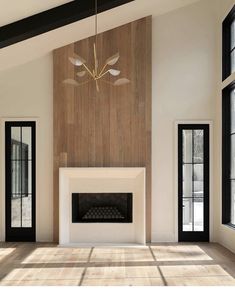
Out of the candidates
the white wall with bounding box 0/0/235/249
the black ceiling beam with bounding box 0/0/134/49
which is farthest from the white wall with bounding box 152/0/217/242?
the black ceiling beam with bounding box 0/0/134/49

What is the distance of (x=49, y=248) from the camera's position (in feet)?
24.3

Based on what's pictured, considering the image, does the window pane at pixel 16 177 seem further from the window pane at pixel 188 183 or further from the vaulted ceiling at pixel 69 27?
the window pane at pixel 188 183

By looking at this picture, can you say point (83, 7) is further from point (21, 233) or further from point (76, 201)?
point (21, 233)

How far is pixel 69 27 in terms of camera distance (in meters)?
7.22

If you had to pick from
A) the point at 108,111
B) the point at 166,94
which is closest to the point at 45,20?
the point at 108,111

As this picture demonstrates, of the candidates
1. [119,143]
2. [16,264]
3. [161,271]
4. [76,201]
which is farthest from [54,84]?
[161,271]

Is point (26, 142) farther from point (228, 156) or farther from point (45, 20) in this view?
point (228, 156)

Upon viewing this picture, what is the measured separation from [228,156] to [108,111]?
2247mm

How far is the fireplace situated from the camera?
26.2 ft

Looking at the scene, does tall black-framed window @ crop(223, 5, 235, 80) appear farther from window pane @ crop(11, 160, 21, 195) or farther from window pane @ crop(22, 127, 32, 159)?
window pane @ crop(11, 160, 21, 195)

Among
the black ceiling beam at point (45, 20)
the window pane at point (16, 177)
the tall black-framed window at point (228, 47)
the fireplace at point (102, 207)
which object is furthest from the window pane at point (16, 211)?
the tall black-framed window at point (228, 47)

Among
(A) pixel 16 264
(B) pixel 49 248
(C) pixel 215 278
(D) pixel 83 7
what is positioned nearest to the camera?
(C) pixel 215 278

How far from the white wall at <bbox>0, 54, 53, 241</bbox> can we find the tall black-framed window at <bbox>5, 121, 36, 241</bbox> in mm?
106

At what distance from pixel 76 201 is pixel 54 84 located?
216 cm
